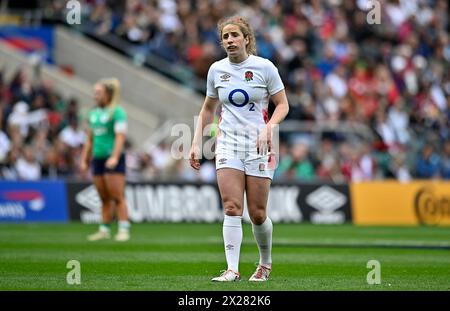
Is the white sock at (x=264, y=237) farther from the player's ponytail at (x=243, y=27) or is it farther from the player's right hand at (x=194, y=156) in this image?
the player's ponytail at (x=243, y=27)

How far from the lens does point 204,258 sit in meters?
14.4

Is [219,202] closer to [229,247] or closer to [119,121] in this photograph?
[119,121]

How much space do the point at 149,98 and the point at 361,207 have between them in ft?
25.4

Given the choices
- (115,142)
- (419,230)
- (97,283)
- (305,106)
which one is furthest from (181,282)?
(305,106)

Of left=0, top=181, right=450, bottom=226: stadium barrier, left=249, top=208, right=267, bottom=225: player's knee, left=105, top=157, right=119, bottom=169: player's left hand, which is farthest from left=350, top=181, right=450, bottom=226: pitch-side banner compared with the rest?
left=249, top=208, right=267, bottom=225: player's knee

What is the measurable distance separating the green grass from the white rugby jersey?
4.71 ft

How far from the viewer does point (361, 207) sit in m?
26.4

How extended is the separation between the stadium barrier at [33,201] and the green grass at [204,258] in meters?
1.49

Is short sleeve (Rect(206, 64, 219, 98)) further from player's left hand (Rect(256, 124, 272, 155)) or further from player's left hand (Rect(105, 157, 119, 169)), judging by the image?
player's left hand (Rect(105, 157, 119, 169))

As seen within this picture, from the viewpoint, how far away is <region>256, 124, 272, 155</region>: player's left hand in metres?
10.5

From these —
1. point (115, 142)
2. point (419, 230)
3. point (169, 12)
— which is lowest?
point (419, 230)

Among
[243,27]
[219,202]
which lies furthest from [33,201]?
[243,27]
